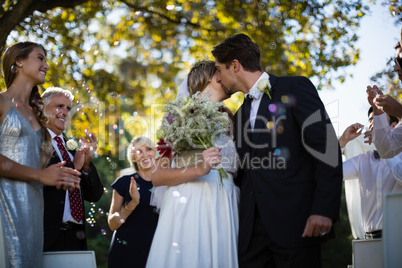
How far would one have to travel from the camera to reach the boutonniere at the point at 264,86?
3955 millimetres

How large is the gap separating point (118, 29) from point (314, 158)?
986 centimetres

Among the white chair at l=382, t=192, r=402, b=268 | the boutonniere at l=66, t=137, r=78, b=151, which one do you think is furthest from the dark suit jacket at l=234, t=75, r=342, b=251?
the boutonniere at l=66, t=137, r=78, b=151

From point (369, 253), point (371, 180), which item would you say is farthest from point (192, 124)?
point (371, 180)

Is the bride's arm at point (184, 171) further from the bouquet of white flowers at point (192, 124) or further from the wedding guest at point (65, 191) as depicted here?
the wedding guest at point (65, 191)

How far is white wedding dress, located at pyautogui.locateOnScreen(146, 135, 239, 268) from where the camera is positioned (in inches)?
153

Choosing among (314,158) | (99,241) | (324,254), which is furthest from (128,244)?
(99,241)

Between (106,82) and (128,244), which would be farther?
(106,82)

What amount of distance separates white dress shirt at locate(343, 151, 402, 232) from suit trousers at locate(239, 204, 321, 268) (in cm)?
226

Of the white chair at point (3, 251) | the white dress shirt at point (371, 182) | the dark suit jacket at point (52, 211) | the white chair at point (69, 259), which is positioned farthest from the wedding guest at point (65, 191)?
the white dress shirt at point (371, 182)

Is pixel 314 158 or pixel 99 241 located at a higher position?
pixel 314 158

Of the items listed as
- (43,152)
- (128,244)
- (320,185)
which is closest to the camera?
(320,185)

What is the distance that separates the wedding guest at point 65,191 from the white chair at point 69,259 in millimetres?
384

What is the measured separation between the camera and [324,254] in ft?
31.1

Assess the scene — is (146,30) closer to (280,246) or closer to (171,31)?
(171,31)
